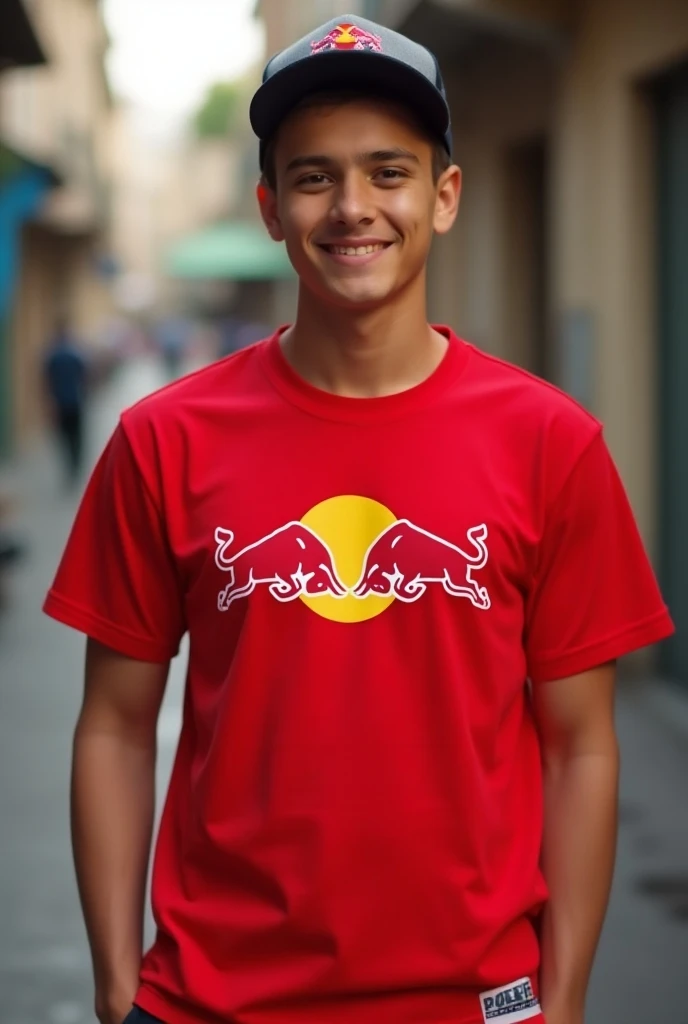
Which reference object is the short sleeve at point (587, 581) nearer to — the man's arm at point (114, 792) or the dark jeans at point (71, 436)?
the man's arm at point (114, 792)

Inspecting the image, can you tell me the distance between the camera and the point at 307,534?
2141 mm

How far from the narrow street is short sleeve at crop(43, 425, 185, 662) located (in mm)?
2692

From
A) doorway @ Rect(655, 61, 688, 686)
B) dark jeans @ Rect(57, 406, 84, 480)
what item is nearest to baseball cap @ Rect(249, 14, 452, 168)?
doorway @ Rect(655, 61, 688, 686)

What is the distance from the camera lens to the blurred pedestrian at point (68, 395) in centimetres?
1950

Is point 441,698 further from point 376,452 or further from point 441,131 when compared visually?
point 441,131

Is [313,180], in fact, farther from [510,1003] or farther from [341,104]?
[510,1003]

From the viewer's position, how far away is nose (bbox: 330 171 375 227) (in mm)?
2123

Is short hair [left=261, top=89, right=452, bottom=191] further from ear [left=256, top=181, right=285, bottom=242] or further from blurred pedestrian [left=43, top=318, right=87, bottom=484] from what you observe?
blurred pedestrian [left=43, top=318, right=87, bottom=484]

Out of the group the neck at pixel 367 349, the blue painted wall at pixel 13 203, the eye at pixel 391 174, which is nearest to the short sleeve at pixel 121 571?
the neck at pixel 367 349

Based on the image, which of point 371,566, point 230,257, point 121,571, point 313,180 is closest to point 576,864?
point 371,566

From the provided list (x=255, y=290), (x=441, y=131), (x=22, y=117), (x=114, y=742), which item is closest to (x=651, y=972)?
(x=114, y=742)

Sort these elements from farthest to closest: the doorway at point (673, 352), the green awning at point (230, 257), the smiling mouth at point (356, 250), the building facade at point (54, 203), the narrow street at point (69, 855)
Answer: the green awning at point (230, 257)
the building facade at point (54, 203)
the doorway at point (673, 352)
the narrow street at point (69, 855)
the smiling mouth at point (356, 250)

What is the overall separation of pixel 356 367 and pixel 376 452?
14 centimetres

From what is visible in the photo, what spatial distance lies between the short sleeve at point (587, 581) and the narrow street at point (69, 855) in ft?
8.55
